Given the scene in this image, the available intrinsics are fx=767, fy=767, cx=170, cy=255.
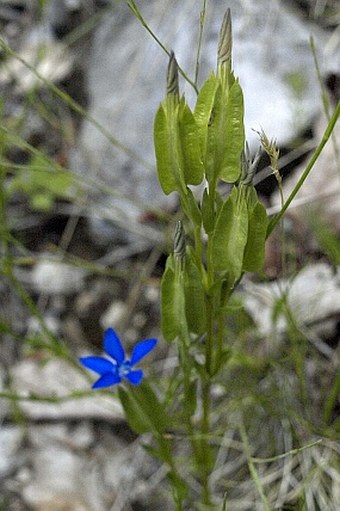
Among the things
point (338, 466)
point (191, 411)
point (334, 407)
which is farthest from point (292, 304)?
point (191, 411)

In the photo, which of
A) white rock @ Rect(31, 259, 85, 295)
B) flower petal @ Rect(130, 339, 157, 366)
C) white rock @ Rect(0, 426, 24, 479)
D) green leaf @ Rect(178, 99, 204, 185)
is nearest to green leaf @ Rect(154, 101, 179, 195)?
green leaf @ Rect(178, 99, 204, 185)

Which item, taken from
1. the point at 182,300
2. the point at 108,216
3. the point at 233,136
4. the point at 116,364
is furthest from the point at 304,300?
the point at 233,136

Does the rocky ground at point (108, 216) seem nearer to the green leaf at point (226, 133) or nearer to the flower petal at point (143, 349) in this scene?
the flower petal at point (143, 349)

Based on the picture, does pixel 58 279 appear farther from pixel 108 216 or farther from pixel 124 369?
pixel 124 369

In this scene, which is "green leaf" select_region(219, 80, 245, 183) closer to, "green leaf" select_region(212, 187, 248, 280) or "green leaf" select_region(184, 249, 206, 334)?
"green leaf" select_region(212, 187, 248, 280)

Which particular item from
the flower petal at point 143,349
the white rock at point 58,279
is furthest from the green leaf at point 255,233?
the white rock at point 58,279

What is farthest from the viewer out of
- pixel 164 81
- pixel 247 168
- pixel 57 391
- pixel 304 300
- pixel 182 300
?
pixel 164 81
